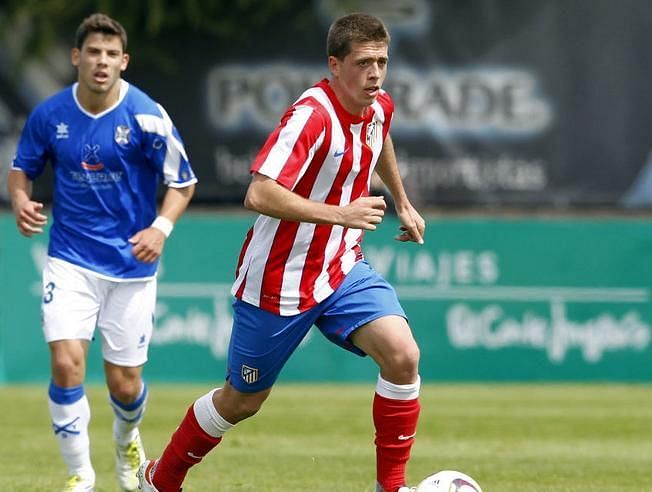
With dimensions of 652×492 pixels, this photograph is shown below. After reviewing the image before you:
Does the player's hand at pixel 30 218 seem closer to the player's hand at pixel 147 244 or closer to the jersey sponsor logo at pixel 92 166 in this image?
the jersey sponsor logo at pixel 92 166

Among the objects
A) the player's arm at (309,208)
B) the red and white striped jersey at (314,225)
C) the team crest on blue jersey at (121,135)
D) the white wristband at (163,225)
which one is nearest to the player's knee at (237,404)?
the red and white striped jersey at (314,225)

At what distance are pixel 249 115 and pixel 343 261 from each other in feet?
48.5

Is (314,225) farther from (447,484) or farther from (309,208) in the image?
(447,484)

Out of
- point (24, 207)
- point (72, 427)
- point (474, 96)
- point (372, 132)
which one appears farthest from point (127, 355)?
point (474, 96)

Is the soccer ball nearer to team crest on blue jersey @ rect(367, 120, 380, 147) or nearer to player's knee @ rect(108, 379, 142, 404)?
team crest on blue jersey @ rect(367, 120, 380, 147)

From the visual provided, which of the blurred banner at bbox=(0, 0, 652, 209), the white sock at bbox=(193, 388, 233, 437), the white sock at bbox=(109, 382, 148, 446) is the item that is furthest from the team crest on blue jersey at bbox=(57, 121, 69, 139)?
the blurred banner at bbox=(0, 0, 652, 209)

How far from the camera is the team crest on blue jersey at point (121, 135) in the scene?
8.59 meters

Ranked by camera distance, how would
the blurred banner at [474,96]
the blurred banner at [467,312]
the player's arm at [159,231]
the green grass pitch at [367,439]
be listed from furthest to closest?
the blurred banner at [474,96], the blurred banner at [467,312], the green grass pitch at [367,439], the player's arm at [159,231]

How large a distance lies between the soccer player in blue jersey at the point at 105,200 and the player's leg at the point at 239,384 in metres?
0.97

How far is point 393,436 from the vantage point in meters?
7.21

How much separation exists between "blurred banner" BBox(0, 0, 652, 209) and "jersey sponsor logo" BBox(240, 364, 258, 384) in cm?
1422

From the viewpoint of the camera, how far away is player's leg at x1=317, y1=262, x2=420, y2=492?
7.11m

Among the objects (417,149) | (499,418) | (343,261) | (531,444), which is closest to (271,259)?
(343,261)

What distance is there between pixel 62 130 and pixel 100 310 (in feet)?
3.49
